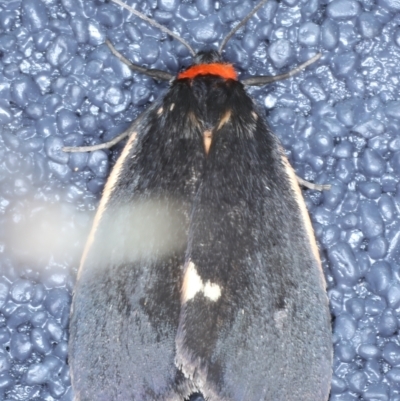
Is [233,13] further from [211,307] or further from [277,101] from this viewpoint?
[211,307]

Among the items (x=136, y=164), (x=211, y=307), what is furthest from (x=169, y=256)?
(x=136, y=164)

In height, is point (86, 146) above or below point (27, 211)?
above

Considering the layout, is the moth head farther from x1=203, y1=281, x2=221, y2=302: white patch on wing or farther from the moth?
x1=203, y1=281, x2=221, y2=302: white patch on wing

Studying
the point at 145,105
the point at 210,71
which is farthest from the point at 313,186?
the point at 145,105

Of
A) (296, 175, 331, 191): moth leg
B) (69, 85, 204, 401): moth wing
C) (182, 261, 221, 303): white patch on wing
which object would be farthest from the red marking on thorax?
(182, 261, 221, 303): white patch on wing

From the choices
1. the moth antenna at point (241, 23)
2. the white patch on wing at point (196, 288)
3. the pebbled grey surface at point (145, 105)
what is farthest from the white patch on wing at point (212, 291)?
the moth antenna at point (241, 23)

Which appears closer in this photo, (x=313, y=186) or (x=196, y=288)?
(x=196, y=288)

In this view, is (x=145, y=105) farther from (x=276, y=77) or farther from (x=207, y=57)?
(x=276, y=77)
